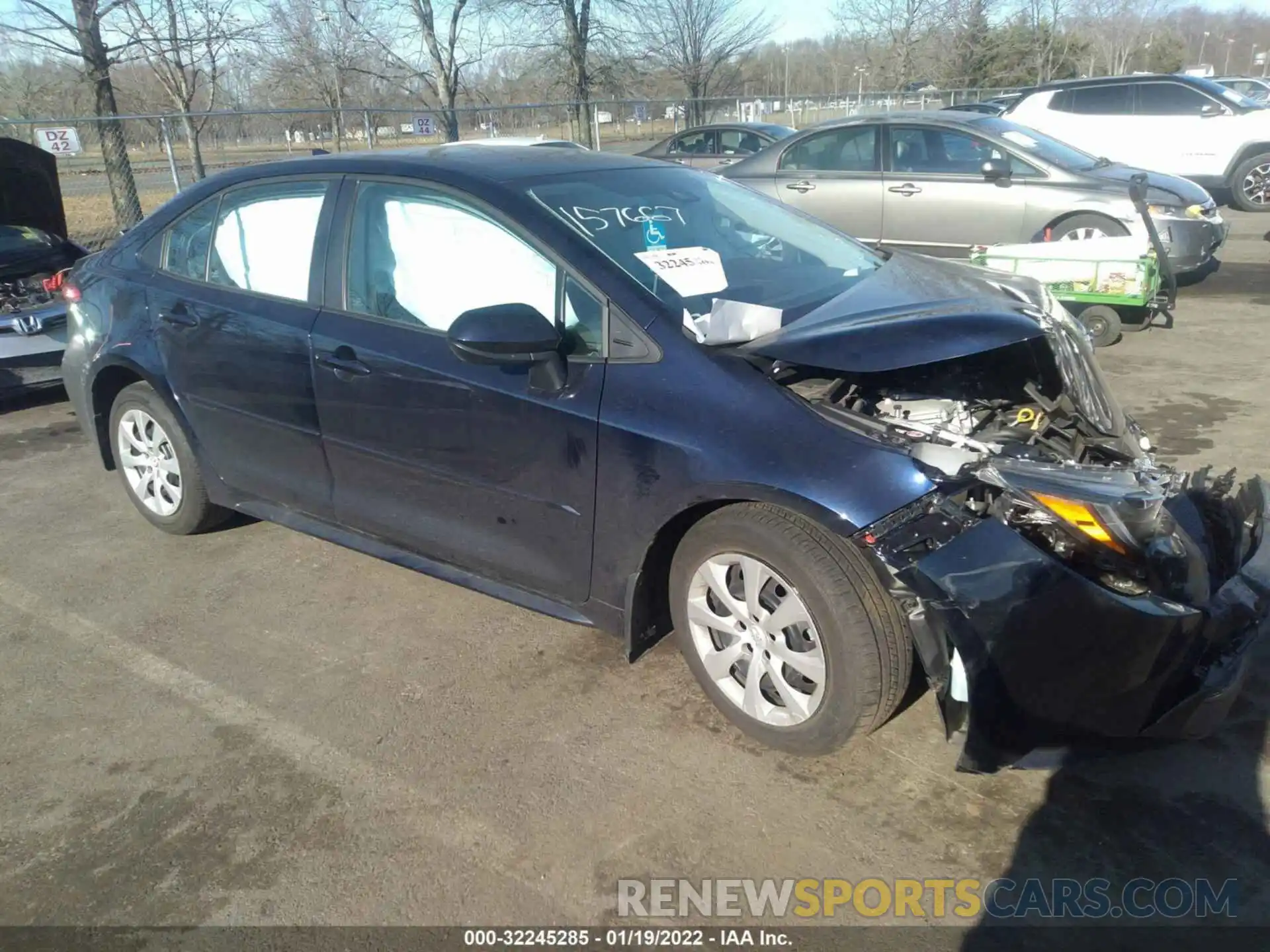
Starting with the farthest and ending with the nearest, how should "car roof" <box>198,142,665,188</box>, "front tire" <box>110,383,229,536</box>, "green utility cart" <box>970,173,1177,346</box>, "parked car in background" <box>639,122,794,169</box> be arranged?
"parked car in background" <box>639,122,794,169</box> < "green utility cart" <box>970,173,1177,346</box> < "front tire" <box>110,383,229,536</box> < "car roof" <box>198,142,665,188</box>

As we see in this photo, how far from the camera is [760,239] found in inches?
153

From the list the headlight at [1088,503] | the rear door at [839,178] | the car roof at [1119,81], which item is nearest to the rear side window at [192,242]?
the headlight at [1088,503]

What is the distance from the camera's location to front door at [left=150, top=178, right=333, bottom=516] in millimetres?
3885

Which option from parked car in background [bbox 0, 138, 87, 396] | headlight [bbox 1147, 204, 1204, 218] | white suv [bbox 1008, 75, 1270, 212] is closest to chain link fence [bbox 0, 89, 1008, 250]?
parked car in background [bbox 0, 138, 87, 396]

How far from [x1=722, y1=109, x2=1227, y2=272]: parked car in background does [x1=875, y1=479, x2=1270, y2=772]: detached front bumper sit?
6090 mm

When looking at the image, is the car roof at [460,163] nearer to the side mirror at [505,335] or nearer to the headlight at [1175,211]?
the side mirror at [505,335]

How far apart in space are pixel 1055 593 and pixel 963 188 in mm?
7254

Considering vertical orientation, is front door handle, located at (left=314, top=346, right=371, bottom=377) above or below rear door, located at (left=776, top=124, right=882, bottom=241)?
below

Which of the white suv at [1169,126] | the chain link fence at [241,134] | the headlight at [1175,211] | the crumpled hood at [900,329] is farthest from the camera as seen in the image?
the white suv at [1169,126]

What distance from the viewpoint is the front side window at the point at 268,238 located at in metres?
3.90

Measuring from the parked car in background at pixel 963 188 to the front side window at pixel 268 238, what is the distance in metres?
6.15

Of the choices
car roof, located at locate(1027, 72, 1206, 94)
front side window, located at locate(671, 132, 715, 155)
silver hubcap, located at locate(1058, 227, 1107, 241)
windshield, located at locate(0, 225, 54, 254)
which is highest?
car roof, located at locate(1027, 72, 1206, 94)

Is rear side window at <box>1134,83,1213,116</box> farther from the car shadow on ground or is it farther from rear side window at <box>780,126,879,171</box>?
the car shadow on ground

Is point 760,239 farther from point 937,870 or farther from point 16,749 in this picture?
point 16,749
